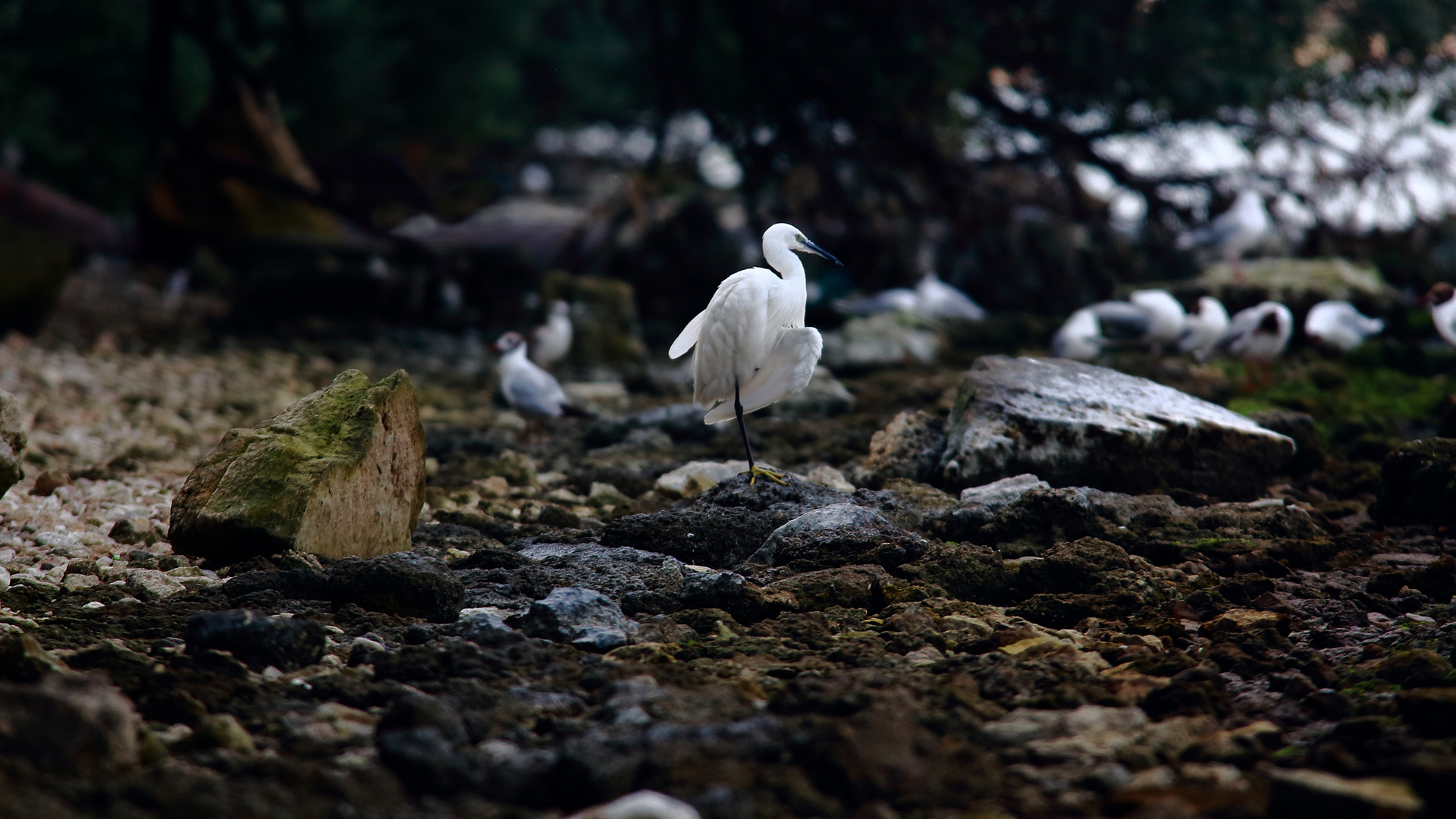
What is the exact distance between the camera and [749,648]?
3189 mm

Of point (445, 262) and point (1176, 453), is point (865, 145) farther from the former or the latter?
point (1176, 453)

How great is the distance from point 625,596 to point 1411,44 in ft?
29.8

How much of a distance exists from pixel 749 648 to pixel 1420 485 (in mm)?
3073

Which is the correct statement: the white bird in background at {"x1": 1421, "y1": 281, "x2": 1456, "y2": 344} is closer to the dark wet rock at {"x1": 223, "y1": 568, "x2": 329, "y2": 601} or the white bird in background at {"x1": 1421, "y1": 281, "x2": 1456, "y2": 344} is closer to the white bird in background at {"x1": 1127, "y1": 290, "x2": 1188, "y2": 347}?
the white bird in background at {"x1": 1127, "y1": 290, "x2": 1188, "y2": 347}

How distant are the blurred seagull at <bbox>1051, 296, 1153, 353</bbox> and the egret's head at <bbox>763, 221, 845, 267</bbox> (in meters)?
3.26

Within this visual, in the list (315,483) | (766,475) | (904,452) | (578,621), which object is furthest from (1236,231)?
(315,483)

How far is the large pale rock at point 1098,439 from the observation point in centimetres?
486

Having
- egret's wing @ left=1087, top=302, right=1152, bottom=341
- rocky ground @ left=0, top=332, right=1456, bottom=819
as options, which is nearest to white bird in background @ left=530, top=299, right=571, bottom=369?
rocky ground @ left=0, top=332, right=1456, bottom=819

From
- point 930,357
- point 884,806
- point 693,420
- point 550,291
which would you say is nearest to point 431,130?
point 550,291

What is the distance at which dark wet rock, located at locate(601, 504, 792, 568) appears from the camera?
4102 millimetres

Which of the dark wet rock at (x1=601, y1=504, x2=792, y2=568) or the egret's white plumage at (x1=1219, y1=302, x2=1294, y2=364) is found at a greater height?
the egret's white plumage at (x1=1219, y1=302, x2=1294, y2=364)

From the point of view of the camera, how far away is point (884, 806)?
2.24 meters

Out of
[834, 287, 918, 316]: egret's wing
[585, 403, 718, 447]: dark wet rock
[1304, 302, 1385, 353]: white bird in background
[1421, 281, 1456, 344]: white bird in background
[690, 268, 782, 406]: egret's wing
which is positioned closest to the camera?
[690, 268, 782, 406]: egret's wing

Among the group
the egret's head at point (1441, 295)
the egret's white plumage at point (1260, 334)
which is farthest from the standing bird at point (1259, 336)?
the egret's head at point (1441, 295)
